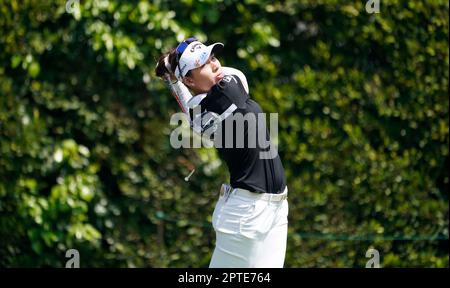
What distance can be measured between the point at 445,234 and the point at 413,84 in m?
1.01

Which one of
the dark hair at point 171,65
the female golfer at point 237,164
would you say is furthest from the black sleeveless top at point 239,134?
the dark hair at point 171,65

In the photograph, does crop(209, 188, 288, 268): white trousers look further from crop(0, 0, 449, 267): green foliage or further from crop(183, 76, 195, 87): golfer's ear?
crop(0, 0, 449, 267): green foliage

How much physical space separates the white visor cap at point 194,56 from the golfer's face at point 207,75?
0.03 meters

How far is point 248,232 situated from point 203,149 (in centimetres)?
215

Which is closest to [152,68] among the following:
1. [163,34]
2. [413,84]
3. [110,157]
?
[163,34]

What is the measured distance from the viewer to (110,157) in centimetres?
690

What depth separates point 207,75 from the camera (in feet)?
15.7

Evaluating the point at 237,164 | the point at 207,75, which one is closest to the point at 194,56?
the point at 207,75

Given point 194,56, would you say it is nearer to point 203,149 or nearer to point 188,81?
point 188,81

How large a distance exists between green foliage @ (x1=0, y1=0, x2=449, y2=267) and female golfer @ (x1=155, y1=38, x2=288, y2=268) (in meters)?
1.81

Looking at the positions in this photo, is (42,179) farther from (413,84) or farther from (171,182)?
(413,84)

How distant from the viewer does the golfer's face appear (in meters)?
4.76

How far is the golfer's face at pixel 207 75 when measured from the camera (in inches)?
187

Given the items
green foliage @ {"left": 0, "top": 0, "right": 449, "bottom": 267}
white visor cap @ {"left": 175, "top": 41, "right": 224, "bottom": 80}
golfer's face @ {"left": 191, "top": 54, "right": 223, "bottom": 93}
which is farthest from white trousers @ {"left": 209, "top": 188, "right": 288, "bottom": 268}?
green foliage @ {"left": 0, "top": 0, "right": 449, "bottom": 267}
